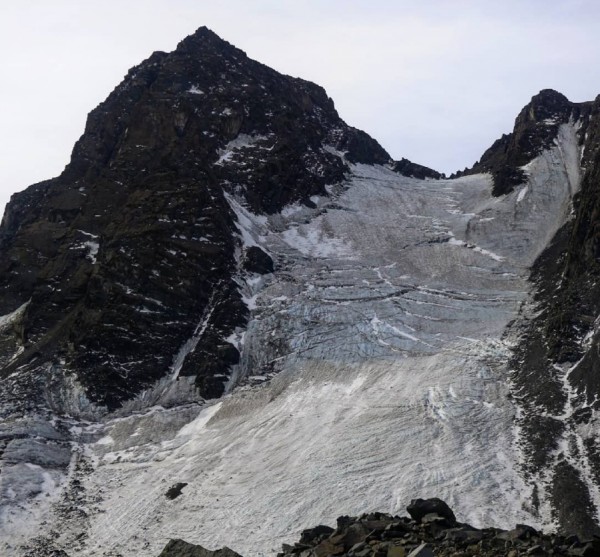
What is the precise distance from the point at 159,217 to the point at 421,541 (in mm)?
61312

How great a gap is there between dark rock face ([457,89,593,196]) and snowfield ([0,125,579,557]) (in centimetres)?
1135

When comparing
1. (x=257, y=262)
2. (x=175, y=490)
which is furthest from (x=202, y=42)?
(x=175, y=490)

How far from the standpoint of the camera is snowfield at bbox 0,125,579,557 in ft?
145

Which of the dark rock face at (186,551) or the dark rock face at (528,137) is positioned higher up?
the dark rock face at (528,137)

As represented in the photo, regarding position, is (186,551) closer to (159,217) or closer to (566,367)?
(566,367)

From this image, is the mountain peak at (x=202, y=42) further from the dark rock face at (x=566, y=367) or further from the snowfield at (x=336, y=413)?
the dark rock face at (x=566, y=367)

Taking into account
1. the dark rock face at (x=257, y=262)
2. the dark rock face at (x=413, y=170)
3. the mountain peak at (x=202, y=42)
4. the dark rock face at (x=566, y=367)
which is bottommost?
the dark rock face at (x=566, y=367)

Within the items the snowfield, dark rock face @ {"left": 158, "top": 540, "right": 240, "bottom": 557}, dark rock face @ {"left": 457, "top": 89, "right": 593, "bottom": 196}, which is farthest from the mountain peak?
dark rock face @ {"left": 158, "top": 540, "right": 240, "bottom": 557}

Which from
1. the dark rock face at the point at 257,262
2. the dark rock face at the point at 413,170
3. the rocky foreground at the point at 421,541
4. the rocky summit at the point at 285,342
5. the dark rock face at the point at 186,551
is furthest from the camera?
the dark rock face at the point at 413,170

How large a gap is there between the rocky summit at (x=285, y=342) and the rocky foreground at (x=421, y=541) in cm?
14

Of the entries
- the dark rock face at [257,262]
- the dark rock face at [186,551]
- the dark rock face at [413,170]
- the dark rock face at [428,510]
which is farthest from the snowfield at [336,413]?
the dark rock face at [413,170]

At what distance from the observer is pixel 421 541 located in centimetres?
2488

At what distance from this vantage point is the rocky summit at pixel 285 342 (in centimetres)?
4419

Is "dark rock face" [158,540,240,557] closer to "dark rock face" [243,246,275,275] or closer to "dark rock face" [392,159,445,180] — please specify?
"dark rock face" [243,246,275,275]
